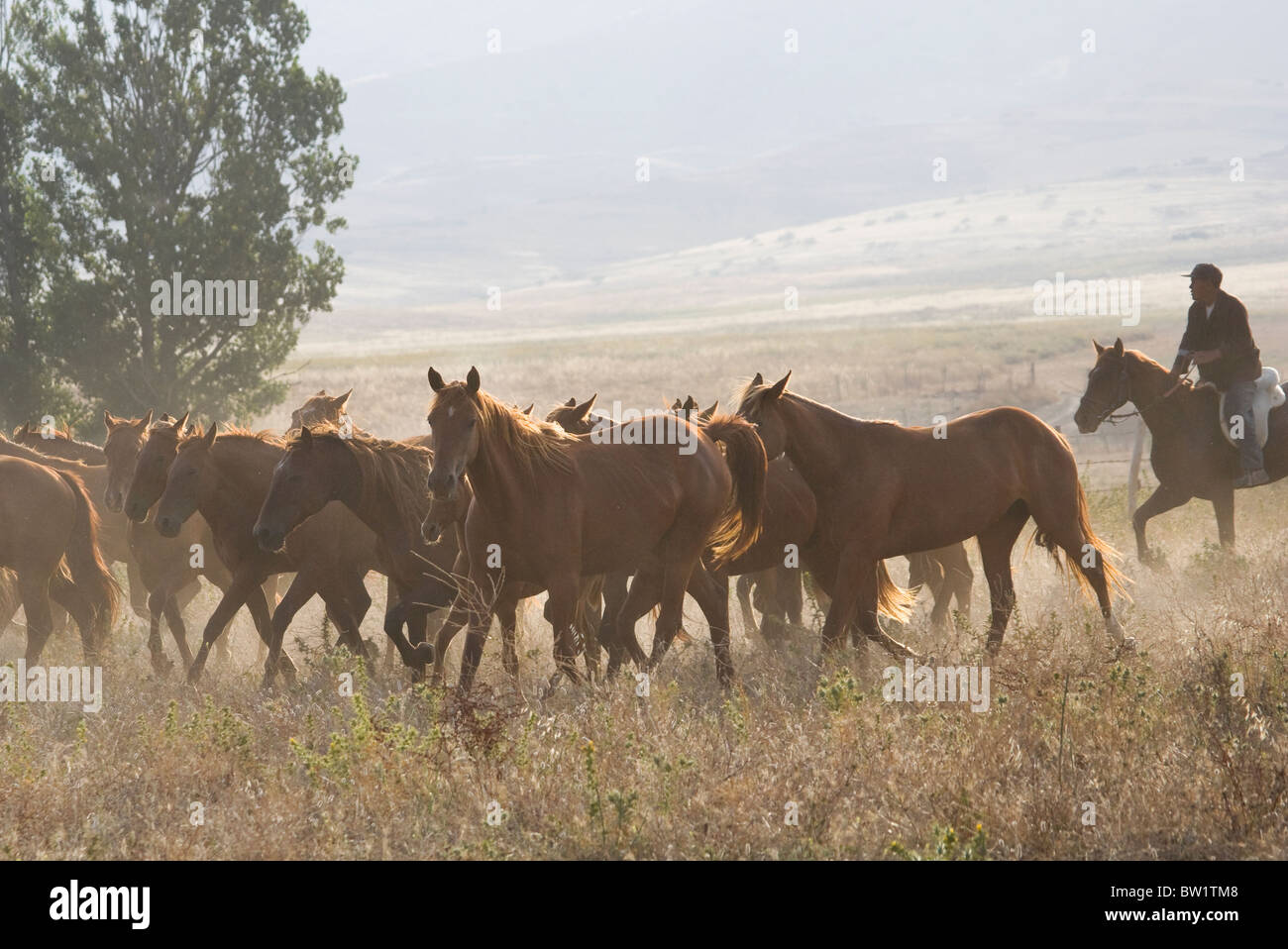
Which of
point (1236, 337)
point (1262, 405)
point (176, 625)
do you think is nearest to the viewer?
point (176, 625)

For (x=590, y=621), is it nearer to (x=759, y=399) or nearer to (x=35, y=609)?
(x=759, y=399)

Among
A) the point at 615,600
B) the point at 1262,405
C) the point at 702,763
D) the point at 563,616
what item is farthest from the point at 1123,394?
the point at 702,763

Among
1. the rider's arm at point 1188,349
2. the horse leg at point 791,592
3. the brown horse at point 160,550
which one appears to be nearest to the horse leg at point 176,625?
the brown horse at point 160,550

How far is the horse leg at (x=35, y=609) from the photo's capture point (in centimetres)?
998

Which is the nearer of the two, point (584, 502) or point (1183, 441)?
point (584, 502)

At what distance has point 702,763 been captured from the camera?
6070mm

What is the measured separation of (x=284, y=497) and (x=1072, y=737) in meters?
4.96

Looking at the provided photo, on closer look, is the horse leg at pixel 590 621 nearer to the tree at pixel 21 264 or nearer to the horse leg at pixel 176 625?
the horse leg at pixel 176 625

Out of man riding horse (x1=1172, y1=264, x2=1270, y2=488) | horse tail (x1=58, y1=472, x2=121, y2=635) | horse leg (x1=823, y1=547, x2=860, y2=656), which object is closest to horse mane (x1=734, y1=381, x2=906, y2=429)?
horse leg (x1=823, y1=547, x2=860, y2=656)

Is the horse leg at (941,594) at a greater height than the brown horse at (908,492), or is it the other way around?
the brown horse at (908,492)

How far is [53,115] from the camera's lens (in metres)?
19.9

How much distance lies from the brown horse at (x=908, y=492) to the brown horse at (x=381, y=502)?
2347mm

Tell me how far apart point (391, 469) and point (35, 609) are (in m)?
3.41
